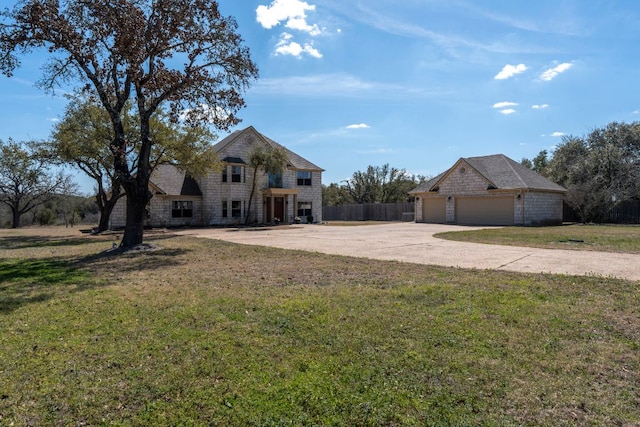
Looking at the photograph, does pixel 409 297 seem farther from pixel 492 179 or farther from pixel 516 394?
pixel 492 179

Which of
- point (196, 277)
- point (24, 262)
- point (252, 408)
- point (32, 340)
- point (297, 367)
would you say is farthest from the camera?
point (24, 262)

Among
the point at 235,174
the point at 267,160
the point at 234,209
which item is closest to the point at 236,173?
the point at 235,174

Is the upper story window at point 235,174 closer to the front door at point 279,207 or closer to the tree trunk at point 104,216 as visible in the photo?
the front door at point 279,207

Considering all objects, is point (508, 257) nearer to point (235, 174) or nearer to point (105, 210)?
point (105, 210)

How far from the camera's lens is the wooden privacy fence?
127ft

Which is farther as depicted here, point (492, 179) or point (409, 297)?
point (492, 179)

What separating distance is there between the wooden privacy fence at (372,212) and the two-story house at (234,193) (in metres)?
8.74

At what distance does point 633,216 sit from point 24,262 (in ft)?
115

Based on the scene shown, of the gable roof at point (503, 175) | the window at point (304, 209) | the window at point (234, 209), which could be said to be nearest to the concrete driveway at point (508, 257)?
the gable roof at point (503, 175)

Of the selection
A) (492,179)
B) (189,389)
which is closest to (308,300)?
(189,389)

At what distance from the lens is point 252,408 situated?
2.94m

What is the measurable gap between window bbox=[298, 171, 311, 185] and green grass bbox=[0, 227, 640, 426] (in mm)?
27011

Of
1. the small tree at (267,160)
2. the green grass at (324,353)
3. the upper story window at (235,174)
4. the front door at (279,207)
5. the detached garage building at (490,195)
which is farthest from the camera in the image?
the front door at (279,207)

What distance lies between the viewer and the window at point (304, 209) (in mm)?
34125
